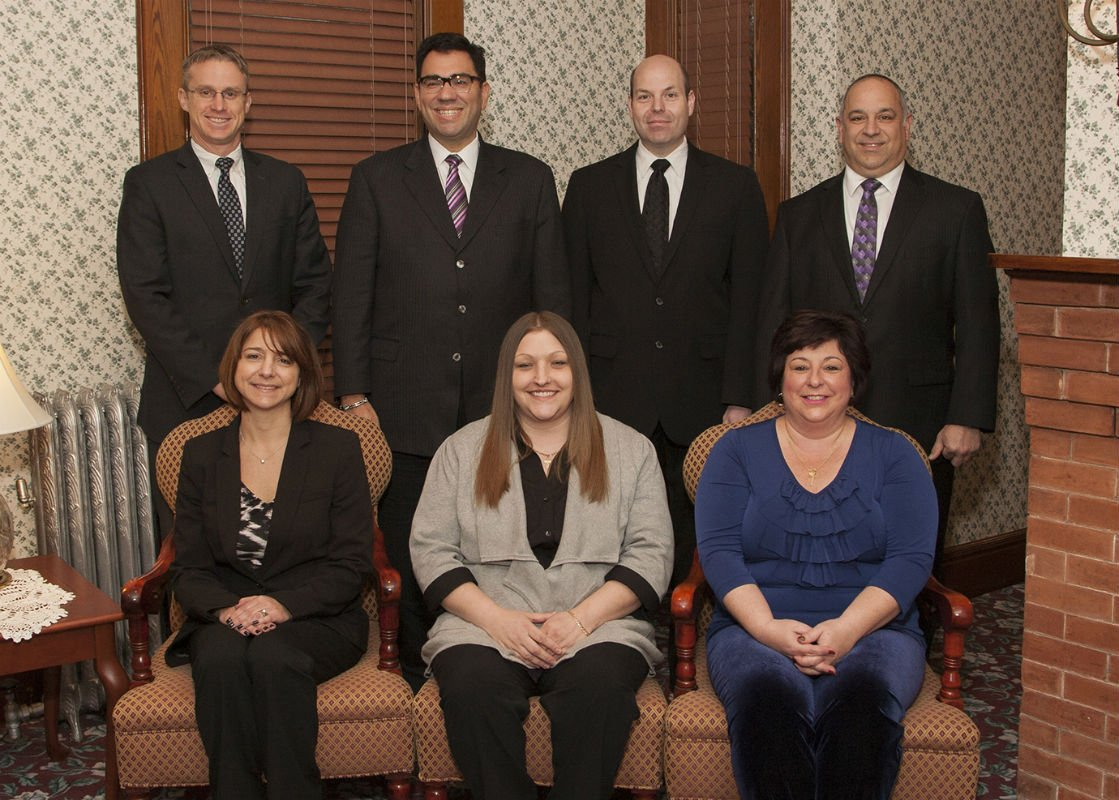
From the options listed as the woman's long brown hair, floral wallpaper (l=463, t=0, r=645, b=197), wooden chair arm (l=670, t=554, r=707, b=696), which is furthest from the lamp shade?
floral wallpaper (l=463, t=0, r=645, b=197)

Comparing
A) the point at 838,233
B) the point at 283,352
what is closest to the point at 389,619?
the point at 283,352

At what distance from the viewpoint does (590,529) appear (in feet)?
10.5

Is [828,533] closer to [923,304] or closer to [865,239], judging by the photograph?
[923,304]

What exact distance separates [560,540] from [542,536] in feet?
0.15

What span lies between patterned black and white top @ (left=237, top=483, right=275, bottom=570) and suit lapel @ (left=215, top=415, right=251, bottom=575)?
14mm

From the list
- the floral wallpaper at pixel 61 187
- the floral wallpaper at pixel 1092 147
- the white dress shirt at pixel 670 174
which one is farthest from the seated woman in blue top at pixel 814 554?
the floral wallpaper at pixel 61 187

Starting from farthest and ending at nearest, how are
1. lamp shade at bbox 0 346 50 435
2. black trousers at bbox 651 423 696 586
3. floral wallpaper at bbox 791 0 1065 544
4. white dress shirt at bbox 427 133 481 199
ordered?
floral wallpaper at bbox 791 0 1065 544, black trousers at bbox 651 423 696 586, white dress shirt at bbox 427 133 481 199, lamp shade at bbox 0 346 50 435

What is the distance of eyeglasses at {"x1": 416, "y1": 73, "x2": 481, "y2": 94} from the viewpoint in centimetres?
374

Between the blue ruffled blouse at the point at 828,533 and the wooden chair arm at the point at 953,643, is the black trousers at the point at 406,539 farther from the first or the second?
the wooden chair arm at the point at 953,643

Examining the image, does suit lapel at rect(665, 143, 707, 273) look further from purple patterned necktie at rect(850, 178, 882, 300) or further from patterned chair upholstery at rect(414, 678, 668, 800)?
patterned chair upholstery at rect(414, 678, 668, 800)

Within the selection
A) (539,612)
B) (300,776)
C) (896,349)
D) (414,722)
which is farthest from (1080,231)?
(300,776)

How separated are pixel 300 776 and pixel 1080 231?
230 cm

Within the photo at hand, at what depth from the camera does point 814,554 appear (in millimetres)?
3064

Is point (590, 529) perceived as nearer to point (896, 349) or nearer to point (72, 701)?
point (896, 349)
